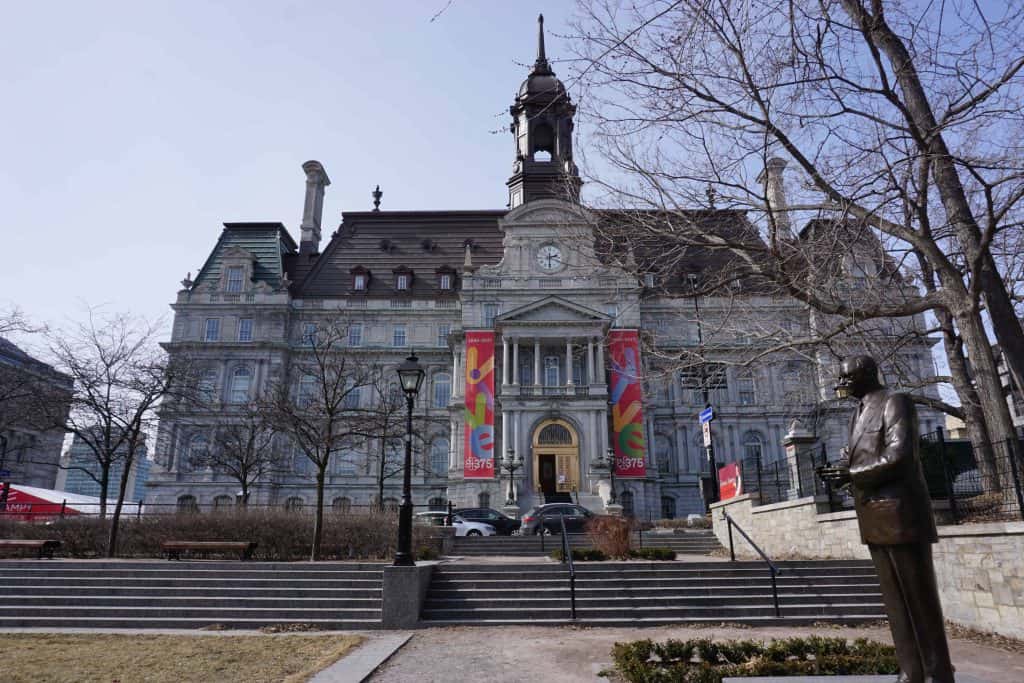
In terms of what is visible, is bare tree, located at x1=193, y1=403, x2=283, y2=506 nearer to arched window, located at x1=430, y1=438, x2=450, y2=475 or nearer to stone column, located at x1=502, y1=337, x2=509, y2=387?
arched window, located at x1=430, y1=438, x2=450, y2=475

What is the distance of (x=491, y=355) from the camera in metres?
42.0

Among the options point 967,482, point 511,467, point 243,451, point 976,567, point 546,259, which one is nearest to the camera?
point 976,567

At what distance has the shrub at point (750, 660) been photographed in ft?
21.0

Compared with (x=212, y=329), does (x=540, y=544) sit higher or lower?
lower

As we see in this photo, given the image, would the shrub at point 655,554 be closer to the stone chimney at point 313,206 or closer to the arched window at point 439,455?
the arched window at point 439,455

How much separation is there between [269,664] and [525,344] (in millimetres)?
35681

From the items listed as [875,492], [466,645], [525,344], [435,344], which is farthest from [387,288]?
[875,492]

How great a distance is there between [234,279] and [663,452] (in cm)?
3503

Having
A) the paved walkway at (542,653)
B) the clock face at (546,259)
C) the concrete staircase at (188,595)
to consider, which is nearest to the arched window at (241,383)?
the clock face at (546,259)

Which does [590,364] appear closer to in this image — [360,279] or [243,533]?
[360,279]

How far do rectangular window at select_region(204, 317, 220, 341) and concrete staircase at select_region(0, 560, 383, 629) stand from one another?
34331mm

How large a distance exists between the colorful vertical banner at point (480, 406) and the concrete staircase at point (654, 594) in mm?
24941

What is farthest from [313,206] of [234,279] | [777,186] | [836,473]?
[836,473]

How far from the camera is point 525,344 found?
4356 centimetres
